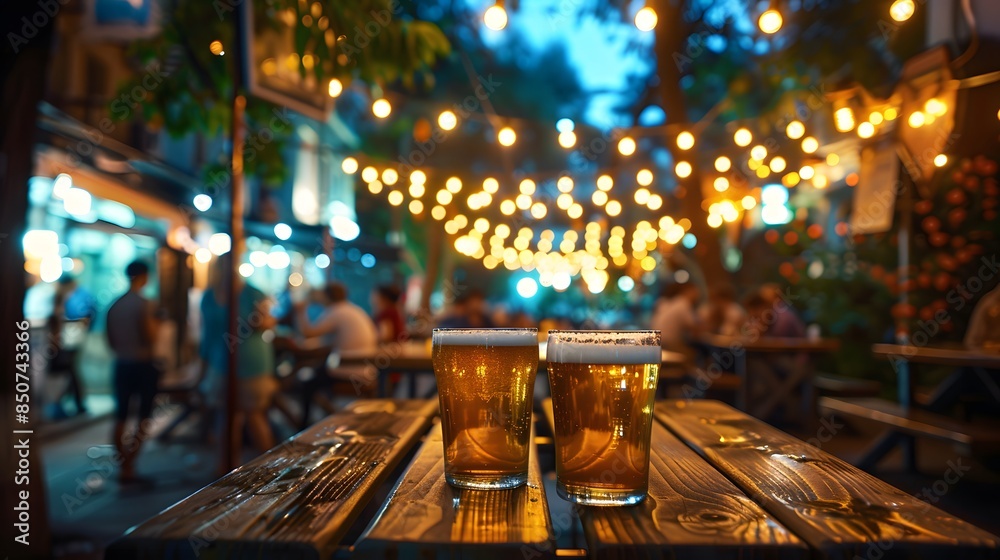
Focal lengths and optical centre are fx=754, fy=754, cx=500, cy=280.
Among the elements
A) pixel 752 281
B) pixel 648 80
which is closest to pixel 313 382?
pixel 752 281

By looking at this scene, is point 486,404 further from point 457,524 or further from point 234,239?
point 234,239

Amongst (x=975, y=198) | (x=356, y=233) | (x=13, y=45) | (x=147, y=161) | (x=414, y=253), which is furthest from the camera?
(x=414, y=253)

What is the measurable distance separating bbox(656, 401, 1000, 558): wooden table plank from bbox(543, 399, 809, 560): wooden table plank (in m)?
0.03

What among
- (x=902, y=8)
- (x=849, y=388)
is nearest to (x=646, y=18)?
(x=902, y=8)

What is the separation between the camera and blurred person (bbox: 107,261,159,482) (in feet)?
16.7

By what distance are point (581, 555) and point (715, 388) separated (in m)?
6.13

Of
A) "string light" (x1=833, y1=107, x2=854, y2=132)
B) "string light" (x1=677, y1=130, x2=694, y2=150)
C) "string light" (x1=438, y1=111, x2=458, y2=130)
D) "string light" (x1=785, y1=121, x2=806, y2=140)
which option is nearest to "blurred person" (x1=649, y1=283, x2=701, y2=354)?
"string light" (x1=677, y1=130, x2=694, y2=150)

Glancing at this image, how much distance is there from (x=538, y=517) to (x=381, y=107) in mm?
5047

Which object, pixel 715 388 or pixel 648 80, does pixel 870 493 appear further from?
pixel 648 80

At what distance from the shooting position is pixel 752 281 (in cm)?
1334

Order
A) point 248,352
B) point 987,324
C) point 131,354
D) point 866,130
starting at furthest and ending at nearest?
point 866,130
point 248,352
point 131,354
point 987,324

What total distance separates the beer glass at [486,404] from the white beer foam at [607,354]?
3.3 inches

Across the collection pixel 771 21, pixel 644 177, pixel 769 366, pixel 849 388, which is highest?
pixel 771 21

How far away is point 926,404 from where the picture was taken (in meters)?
5.18
